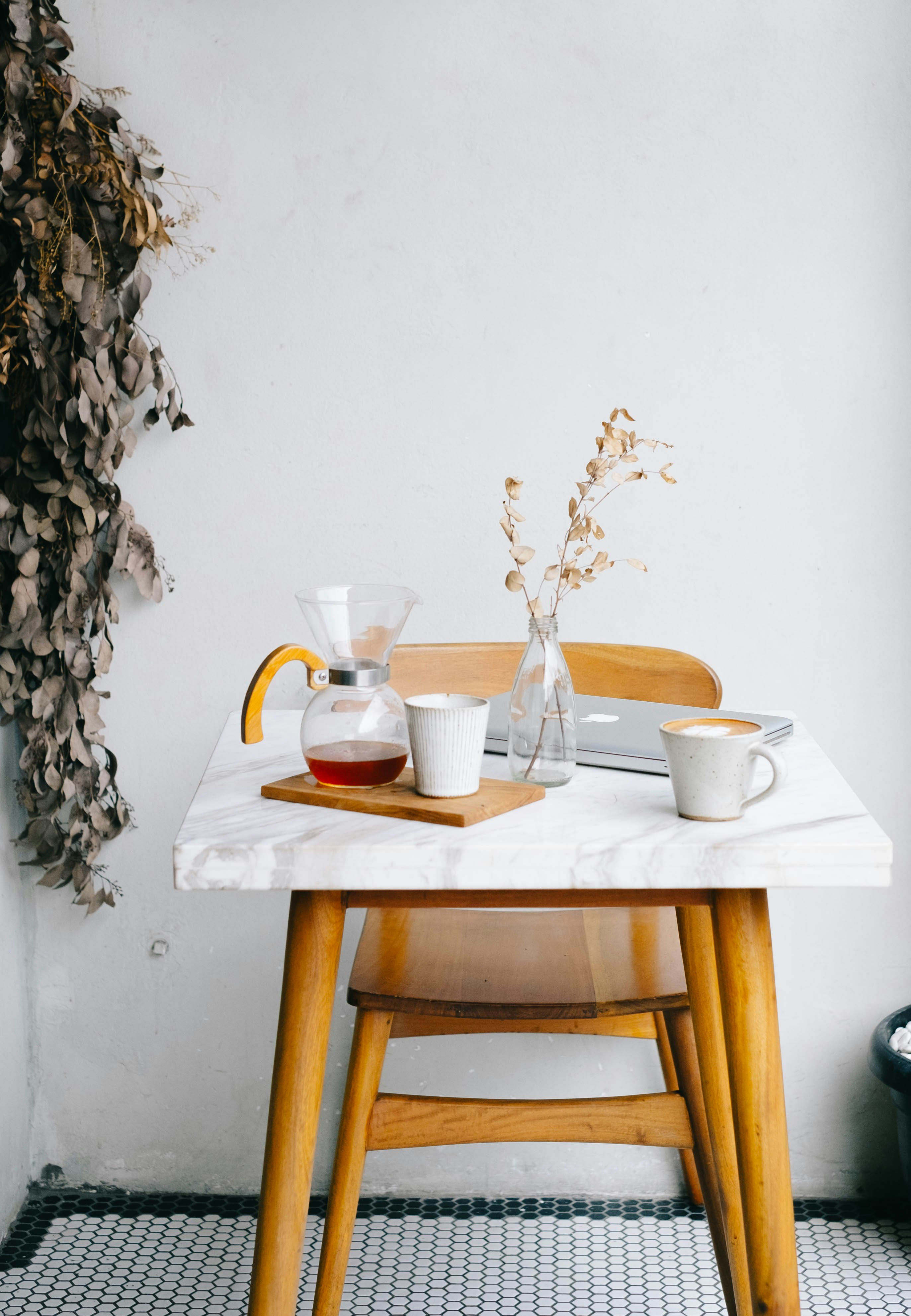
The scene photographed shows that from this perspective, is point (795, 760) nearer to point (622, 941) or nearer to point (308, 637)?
point (622, 941)

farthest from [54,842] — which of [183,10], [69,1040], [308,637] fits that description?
[183,10]

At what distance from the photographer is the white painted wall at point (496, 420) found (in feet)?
6.01

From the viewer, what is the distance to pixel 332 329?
188 centimetres

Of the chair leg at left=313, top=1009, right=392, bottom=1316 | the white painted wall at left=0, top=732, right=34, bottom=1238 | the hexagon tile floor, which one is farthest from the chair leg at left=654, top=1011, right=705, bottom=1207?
the white painted wall at left=0, top=732, right=34, bottom=1238

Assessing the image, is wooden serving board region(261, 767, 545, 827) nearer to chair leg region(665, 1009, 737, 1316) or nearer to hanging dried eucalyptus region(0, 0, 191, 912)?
chair leg region(665, 1009, 737, 1316)

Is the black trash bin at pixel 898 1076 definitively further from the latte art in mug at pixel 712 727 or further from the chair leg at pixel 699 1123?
the latte art in mug at pixel 712 727

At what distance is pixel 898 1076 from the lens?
5.75 feet

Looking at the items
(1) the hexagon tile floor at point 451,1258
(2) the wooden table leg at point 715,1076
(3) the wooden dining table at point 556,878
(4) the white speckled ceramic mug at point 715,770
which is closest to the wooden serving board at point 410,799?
(3) the wooden dining table at point 556,878

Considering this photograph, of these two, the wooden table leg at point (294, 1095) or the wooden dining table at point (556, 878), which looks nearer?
the wooden dining table at point (556, 878)

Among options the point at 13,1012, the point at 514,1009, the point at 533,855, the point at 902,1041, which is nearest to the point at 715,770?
the point at 533,855

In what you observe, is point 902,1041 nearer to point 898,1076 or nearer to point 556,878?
point 898,1076

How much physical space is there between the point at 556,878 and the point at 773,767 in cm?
24

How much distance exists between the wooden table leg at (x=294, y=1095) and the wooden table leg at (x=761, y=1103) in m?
0.36

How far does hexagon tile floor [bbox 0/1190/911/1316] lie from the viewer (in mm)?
1690
